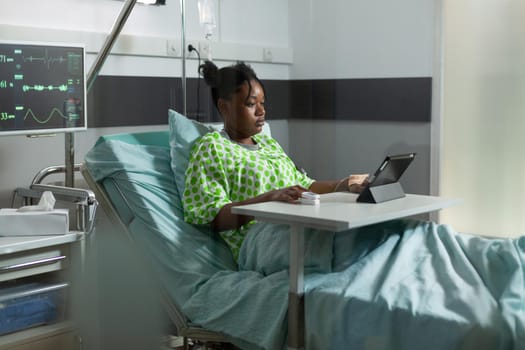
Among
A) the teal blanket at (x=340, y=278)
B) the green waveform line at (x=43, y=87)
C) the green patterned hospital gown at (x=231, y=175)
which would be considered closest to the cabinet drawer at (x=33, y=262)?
the teal blanket at (x=340, y=278)

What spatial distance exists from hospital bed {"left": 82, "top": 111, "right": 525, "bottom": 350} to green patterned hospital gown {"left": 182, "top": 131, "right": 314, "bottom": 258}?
6 centimetres

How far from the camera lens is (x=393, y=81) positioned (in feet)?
7.82

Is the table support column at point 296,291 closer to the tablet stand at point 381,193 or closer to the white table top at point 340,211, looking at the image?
the white table top at point 340,211

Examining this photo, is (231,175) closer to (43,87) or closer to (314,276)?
(314,276)

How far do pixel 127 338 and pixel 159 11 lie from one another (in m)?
1.36

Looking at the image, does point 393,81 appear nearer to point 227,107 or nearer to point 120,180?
point 227,107

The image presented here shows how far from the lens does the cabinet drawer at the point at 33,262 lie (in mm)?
2090

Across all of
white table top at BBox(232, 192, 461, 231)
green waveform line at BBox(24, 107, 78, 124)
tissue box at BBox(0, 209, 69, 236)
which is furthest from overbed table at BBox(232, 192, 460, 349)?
green waveform line at BBox(24, 107, 78, 124)

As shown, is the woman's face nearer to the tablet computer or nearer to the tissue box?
the tablet computer

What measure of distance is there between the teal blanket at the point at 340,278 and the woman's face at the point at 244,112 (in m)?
0.29

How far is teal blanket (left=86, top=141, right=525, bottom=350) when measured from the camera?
168cm

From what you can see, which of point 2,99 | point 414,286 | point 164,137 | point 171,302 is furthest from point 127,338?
point 414,286

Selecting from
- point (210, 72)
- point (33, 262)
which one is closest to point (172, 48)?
point (210, 72)

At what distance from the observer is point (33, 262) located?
7.06ft
